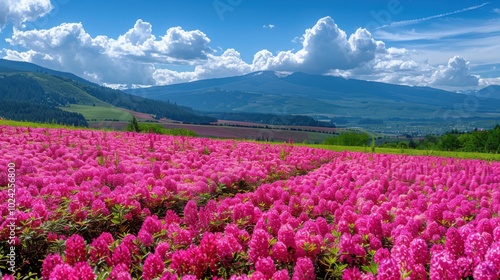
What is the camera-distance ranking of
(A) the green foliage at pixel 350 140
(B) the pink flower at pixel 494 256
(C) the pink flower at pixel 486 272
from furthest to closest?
(A) the green foliage at pixel 350 140 → (B) the pink flower at pixel 494 256 → (C) the pink flower at pixel 486 272

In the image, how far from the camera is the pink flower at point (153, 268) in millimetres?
4148

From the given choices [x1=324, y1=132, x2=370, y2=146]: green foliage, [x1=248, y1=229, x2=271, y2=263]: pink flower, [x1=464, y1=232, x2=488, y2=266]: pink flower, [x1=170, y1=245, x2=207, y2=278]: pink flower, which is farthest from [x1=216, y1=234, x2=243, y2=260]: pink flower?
[x1=324, y1=132, x2=370, y2=146]: green foliage

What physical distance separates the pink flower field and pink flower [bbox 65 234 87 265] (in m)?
0.01

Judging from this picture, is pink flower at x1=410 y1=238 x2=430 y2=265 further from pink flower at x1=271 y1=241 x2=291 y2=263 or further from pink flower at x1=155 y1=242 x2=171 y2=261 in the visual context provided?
pink flower at x1=155 y1=242 x2=171 y2=261

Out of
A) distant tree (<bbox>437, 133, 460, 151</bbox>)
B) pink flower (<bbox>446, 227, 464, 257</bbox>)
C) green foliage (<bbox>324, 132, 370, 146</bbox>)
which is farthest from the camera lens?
distant tree (<bbox>437, 133, 460, 151</bbox>)

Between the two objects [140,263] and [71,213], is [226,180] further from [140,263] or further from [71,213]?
[140,263]

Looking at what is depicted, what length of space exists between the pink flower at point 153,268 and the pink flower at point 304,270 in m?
1.33

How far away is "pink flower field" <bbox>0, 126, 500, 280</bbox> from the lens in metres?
4.27

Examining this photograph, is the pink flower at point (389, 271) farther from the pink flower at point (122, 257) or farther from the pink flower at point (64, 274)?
the pink flower at point (64, 274)

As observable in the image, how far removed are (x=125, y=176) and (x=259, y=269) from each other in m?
5.52

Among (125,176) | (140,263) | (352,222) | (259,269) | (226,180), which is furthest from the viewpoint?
(226,180)

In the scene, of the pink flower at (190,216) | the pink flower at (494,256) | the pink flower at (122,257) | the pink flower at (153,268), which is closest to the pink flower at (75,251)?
the pink flower at (122,257)

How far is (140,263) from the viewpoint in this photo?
4.58m

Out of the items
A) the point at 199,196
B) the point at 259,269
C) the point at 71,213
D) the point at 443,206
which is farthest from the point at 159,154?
the point at 259,269
